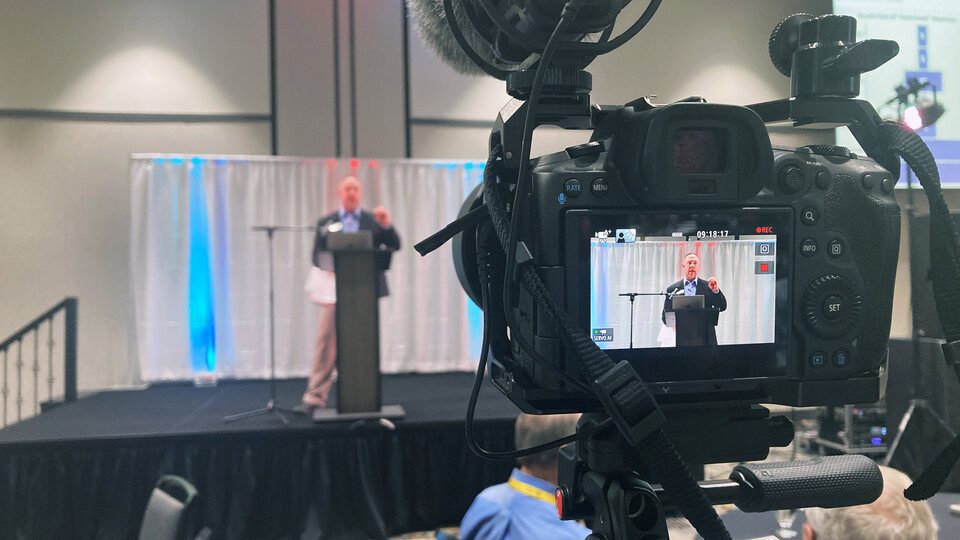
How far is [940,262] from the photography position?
2.05ft

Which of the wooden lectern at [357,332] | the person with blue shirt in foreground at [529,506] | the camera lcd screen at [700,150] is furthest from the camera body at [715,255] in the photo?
the wooden lectern at [357,332]

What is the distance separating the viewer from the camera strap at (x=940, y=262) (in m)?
0.61

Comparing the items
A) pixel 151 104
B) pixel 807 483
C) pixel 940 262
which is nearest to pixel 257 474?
pixel 807 483

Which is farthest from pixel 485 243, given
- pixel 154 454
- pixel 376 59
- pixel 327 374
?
pixel 376 59

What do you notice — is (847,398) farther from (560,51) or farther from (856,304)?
(560,51)

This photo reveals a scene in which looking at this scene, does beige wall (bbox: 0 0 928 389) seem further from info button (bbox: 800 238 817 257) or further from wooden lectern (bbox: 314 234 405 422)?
info button (bbox: 800 238 817 257)

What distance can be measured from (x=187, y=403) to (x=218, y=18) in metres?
2.94

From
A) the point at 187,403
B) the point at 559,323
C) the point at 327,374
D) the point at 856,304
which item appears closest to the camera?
the point at 559,323

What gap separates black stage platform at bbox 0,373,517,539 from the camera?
9.57 feet

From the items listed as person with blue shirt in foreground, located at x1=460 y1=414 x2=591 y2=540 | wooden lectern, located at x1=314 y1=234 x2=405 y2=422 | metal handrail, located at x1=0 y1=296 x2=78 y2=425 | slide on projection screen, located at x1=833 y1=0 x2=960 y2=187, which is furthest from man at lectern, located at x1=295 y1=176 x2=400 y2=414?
slide on projection screen, located at x1=833 y1=0 x2=960 y2=187

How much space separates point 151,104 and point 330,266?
92.4 inches

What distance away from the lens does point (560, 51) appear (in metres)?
0.60

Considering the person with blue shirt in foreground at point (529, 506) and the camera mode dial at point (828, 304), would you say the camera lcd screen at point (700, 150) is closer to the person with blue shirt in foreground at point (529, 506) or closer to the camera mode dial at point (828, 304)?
the camera mode dial at point (828, 304)

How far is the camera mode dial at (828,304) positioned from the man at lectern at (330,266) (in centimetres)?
287
